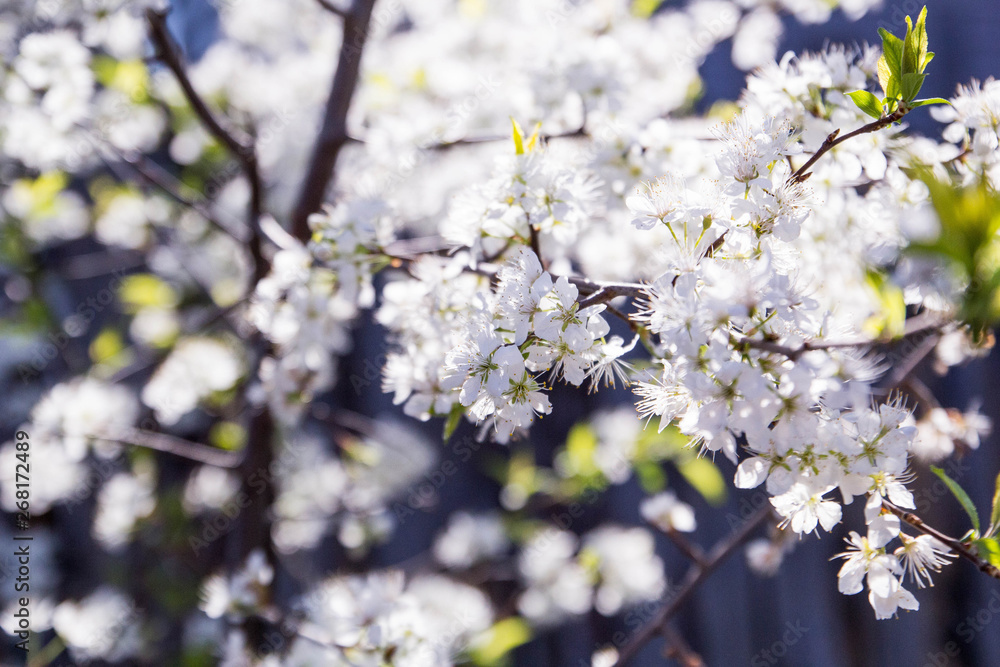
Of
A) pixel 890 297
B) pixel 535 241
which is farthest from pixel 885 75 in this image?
pixel 535 241

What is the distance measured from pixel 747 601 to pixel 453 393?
169cm

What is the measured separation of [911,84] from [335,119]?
102 cm

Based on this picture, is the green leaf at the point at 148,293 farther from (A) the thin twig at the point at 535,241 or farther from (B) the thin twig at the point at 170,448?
(A) the thin twig at the point at 535,241

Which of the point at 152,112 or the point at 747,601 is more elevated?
the point at 152,112

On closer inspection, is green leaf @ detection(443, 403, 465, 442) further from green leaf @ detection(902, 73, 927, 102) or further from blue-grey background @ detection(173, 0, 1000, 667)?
blue-grey background @ detection(173, 0, 1000, 667)

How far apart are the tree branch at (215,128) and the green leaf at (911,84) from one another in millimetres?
1028

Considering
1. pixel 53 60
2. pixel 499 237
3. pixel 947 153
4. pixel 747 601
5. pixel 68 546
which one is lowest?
pixel 68 546

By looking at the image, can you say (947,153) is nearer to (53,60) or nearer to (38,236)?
(53,60)

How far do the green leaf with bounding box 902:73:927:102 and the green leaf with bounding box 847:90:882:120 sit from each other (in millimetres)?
23

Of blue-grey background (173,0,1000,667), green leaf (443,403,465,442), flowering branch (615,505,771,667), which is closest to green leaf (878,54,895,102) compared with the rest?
green leaf (443,403,465,442)

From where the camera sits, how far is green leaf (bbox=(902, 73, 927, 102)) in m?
0.50

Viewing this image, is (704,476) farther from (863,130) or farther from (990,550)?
(863,130)

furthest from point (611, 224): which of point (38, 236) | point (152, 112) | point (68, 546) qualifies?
point (68, 546)

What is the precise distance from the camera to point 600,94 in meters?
1.10
